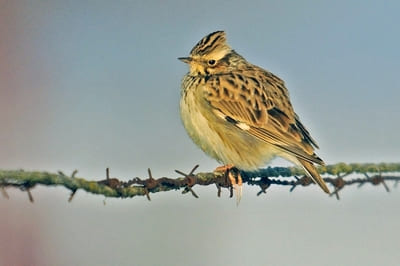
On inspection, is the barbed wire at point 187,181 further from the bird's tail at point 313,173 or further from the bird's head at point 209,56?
the bird's head at point 209,56

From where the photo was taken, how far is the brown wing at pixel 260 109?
284 cm

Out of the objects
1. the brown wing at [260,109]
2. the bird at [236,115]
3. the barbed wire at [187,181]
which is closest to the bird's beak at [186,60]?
the bird at [236,115]

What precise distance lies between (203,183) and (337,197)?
0.49 metres

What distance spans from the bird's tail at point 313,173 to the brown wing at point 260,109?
0.31ft

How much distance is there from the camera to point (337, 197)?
88.4 inches

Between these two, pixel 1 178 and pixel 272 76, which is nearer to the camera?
pixel 1 178

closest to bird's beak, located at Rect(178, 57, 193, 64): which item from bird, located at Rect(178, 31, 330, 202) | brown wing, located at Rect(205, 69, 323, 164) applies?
bird, located at Rect(178, 31, 330, 202)

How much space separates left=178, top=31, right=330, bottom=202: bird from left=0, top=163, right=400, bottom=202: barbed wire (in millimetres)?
115

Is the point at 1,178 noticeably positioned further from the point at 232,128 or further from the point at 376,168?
the point at 232,128

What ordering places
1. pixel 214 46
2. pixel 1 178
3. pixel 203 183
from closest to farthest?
pixel 1 178 < pixel 203 183 < pixel 214 46

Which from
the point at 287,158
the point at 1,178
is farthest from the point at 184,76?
the point at 1,178

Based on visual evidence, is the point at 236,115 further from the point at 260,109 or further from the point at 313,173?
the point at 313,173

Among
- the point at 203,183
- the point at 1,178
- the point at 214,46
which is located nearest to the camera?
the point at 1,178

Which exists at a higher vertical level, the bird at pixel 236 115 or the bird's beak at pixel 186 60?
the bird's beak at pixel 186 60
